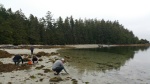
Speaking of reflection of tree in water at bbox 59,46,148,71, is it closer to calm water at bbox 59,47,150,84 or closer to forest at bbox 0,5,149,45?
calm water at bbox 59,47,150,84

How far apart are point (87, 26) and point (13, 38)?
7792cm

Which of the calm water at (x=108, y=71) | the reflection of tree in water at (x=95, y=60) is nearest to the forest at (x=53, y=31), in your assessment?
the reflection of tree in water at (x=95, y=60)

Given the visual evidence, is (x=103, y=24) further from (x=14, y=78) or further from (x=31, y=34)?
(x=14, y=78)

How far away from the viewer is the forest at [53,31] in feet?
282

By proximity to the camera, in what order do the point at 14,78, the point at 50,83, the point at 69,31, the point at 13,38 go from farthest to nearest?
the point at 69,31, the point at 13,38, the point at 14,78, the point at 50,83

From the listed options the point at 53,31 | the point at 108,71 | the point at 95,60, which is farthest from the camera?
the point at 53,31

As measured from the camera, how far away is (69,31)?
13550 cm

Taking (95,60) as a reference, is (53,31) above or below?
above

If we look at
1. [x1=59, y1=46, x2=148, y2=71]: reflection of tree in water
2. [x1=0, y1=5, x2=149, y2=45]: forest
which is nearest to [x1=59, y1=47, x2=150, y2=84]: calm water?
[x1=59, y1=46, x2=148, y2=71]: reflection of tree in water

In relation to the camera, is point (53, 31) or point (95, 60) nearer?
point (95, 60)

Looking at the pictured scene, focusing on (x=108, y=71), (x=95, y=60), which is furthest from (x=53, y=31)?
(x=108, y=71)

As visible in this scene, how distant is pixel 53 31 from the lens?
408 ft

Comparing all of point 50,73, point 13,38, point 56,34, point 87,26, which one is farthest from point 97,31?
point 50,73

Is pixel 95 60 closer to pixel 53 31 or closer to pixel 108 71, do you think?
pixel 108 71
